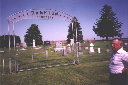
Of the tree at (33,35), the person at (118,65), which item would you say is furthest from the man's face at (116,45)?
the tree at (33,35)

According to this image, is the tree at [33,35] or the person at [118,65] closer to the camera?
the person at [118,65]

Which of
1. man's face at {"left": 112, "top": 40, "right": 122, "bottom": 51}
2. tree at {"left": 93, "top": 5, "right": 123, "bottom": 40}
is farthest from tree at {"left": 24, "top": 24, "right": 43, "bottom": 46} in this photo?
man's face at {"left": 112, "top": 40, "right": 122, "bottom": 51}

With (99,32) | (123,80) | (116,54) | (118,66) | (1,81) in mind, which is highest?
(99,32)

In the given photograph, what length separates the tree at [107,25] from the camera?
66.6 metres

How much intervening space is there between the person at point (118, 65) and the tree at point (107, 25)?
63.8 m

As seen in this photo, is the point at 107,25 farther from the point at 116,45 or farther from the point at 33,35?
the point at 116,45

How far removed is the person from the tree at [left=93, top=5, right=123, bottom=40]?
63.8 meters

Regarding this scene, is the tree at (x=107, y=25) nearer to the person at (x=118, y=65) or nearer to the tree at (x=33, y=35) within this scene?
the tree at (x=33, y=35)

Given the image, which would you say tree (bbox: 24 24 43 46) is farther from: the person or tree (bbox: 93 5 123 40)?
the person

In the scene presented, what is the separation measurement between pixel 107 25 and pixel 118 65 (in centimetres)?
6511

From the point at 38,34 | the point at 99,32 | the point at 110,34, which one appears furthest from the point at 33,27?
the point at 110,34

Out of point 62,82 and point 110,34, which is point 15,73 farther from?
point 110,34

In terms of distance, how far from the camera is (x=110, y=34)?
2621 inches

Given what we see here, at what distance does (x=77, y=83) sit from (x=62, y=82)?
76 cm
